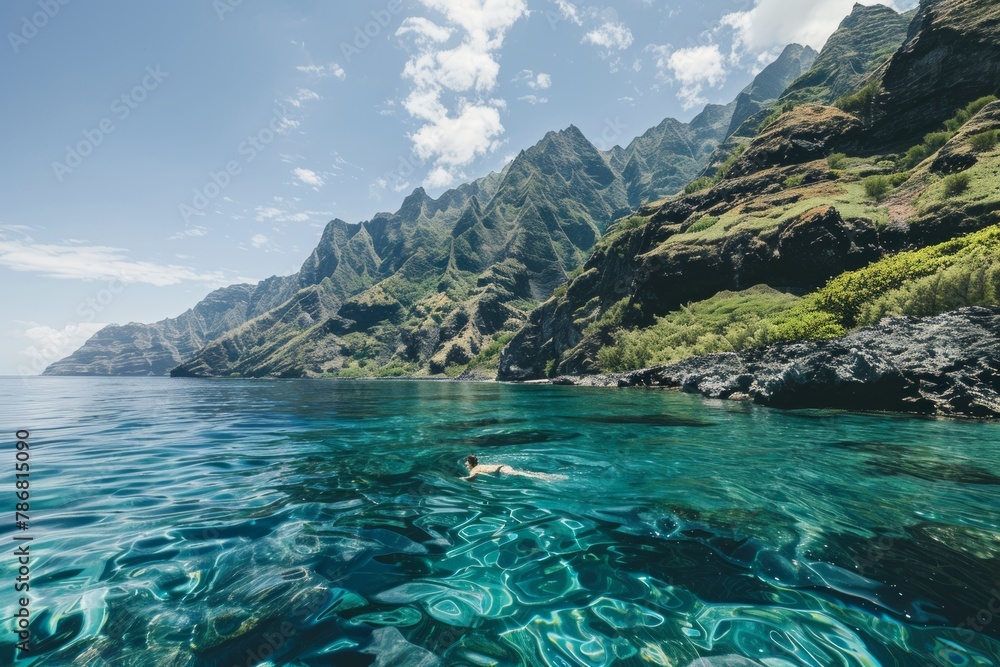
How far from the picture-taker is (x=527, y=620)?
4.16 meters

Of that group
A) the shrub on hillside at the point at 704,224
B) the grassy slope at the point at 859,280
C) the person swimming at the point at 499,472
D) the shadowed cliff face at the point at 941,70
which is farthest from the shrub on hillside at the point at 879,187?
the person swimming at the point at 499,472

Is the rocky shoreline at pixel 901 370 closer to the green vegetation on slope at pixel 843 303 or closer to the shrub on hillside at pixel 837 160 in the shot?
the green vegetation on slope at pixel 843 303

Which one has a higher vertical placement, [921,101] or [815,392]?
[921,101]

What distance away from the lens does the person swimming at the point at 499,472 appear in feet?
30.8

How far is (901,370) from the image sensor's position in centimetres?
1633

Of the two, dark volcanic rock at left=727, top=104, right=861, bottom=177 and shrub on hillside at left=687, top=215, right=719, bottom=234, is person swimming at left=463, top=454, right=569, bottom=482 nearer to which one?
shrub on hillside at left=687, top=215, right=719, bottom=234

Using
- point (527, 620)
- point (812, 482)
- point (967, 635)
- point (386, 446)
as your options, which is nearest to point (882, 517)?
point (812, 482)

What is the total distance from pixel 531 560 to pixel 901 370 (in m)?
20.0

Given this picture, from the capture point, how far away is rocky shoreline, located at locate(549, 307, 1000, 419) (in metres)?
14.5

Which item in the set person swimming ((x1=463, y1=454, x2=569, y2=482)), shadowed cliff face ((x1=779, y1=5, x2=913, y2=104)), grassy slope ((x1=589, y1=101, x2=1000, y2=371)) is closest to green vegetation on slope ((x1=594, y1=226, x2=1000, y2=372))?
grassy slope ((x1=589, y1=101, x2=1000, y2=371))

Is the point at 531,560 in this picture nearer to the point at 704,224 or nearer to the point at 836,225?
the point at 836,225

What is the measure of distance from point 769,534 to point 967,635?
7.23ft

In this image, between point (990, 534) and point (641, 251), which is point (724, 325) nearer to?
point (641, 251)

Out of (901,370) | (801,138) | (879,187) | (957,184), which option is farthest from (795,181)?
(901,370)
